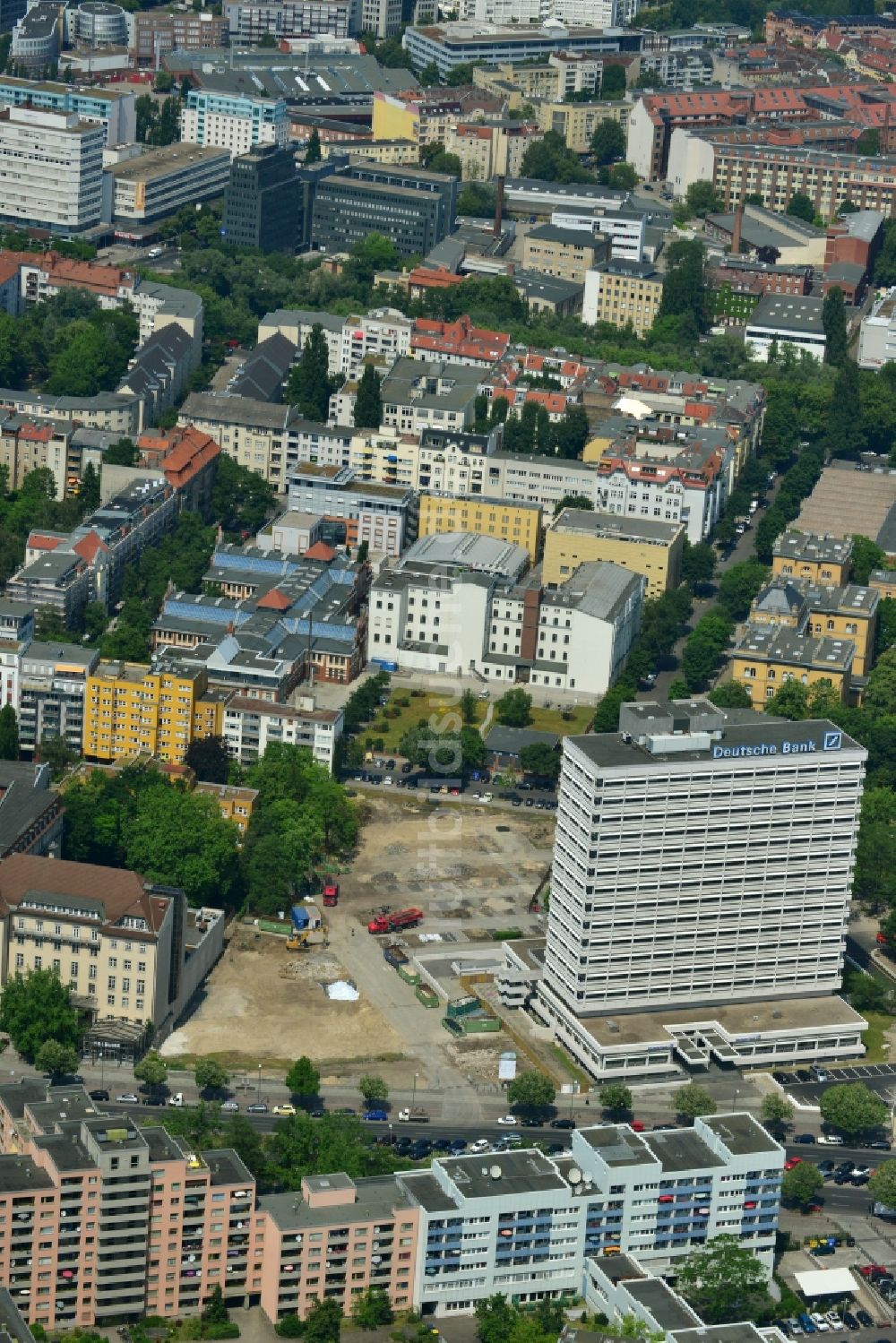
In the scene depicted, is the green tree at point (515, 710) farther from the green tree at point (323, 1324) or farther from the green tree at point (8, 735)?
the green tree at point (323, 1324)

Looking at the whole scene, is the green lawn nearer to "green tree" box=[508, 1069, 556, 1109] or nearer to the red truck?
the red truck

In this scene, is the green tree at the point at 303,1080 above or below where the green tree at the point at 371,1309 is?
above

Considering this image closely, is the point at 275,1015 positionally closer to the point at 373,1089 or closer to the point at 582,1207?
the point at 373,1089

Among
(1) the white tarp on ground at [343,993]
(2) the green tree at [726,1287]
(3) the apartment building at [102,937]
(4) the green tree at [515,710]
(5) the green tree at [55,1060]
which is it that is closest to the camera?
(2) the green tree at [726,1287]

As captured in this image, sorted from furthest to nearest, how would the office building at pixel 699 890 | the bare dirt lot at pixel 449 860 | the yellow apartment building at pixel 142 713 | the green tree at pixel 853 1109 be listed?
the yellow apartment building at pixel 142 713 → the bare dirt lot at pixel 449 860 → the office building at pixel 699 890 → the green tree at pixel 853 1109

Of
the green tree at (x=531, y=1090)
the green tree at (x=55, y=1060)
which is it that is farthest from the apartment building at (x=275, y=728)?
the green tree at (x=531, y=1090)

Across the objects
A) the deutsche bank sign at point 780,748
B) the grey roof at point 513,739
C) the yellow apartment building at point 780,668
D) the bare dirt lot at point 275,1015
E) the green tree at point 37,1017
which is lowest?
the bare dirt lot at point 275,1015

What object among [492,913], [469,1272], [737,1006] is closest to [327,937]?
[492,913]
